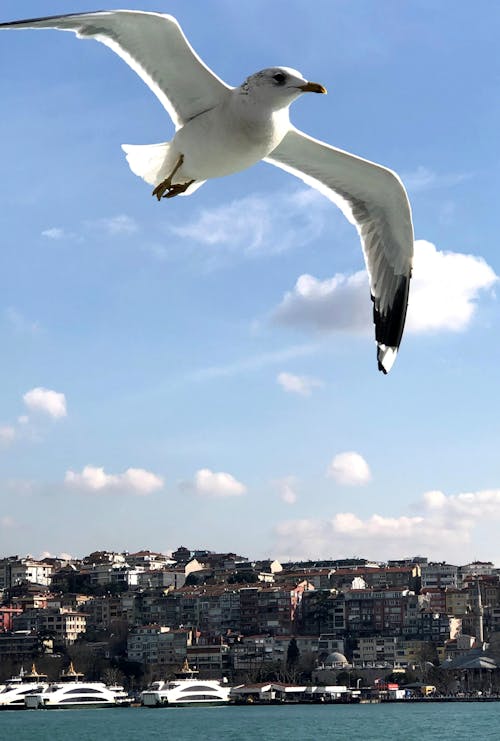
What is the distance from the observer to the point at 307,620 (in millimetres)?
55594

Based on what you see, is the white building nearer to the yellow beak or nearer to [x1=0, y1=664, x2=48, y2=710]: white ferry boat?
[x1=0, y1=664, x2=48, y2=710]: white ferry boat

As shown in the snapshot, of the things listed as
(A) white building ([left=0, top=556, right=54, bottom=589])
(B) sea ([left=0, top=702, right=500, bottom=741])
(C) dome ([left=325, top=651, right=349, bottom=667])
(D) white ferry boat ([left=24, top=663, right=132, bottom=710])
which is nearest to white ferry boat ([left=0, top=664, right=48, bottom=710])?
(D) white ferry boat ([left=24, top=663, right=132, bottom=710])

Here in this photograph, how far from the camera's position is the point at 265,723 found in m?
39.0

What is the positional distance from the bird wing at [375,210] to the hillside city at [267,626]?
46058 mm

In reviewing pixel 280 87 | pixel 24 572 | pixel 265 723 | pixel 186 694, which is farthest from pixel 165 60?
pixel 24 572

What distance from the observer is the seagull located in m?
3.37

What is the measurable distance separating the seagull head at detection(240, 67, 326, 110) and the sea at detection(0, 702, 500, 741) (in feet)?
96.8

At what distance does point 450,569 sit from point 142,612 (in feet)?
48.3

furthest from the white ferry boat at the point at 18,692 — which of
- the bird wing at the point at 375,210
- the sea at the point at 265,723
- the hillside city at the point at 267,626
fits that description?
the bird wing at the point at 375,210

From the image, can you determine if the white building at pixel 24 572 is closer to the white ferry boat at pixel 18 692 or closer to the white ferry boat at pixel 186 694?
the white ferry boat at pixel 18 692

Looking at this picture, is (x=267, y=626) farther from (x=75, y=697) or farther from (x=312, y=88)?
(x=312, y=88)

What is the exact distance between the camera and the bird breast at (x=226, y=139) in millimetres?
3340

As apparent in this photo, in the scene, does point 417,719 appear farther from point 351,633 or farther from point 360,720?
point 351,633

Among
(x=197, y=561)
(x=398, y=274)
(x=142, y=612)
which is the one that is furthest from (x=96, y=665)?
(x=398, y=274)
